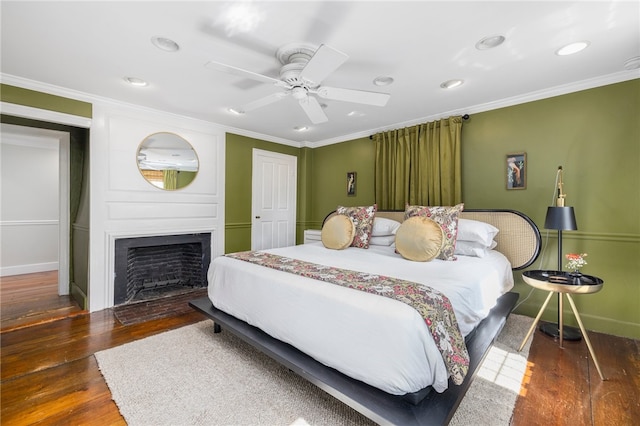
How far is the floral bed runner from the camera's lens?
1.41m

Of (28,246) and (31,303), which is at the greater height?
(28,246)

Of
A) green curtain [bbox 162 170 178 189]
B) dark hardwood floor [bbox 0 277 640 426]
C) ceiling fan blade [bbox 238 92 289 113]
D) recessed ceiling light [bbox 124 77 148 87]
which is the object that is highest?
recessed ceiling light [bbox 124 77 148 87]

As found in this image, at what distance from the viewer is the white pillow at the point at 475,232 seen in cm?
276

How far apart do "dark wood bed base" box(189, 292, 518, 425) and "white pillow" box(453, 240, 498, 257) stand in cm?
71

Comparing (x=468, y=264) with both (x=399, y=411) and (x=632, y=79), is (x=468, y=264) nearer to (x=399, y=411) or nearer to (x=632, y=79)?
(x=399, y=411)

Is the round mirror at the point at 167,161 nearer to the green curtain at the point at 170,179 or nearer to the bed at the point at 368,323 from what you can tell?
the green curtain at the point at 170,179

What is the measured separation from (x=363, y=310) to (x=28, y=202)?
6426 mm

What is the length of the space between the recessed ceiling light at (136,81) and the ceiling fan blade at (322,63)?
1791 millimetres

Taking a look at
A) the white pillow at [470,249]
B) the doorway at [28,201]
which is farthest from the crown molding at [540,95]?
the doorway at [28,201]

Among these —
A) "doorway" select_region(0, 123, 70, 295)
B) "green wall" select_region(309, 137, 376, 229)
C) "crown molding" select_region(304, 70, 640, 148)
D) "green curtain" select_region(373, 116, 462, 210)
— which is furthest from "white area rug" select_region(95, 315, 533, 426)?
"doorway" select_region(0, 123, 70, 295)

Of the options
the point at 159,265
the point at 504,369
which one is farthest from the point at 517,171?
the point at 159,265

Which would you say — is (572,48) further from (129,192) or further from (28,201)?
(28,201)

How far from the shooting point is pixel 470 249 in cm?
278

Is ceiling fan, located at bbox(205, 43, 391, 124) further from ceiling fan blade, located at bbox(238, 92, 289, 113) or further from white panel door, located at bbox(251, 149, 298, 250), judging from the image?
white panel door, located at bbox(251, 149, 298, 250)
